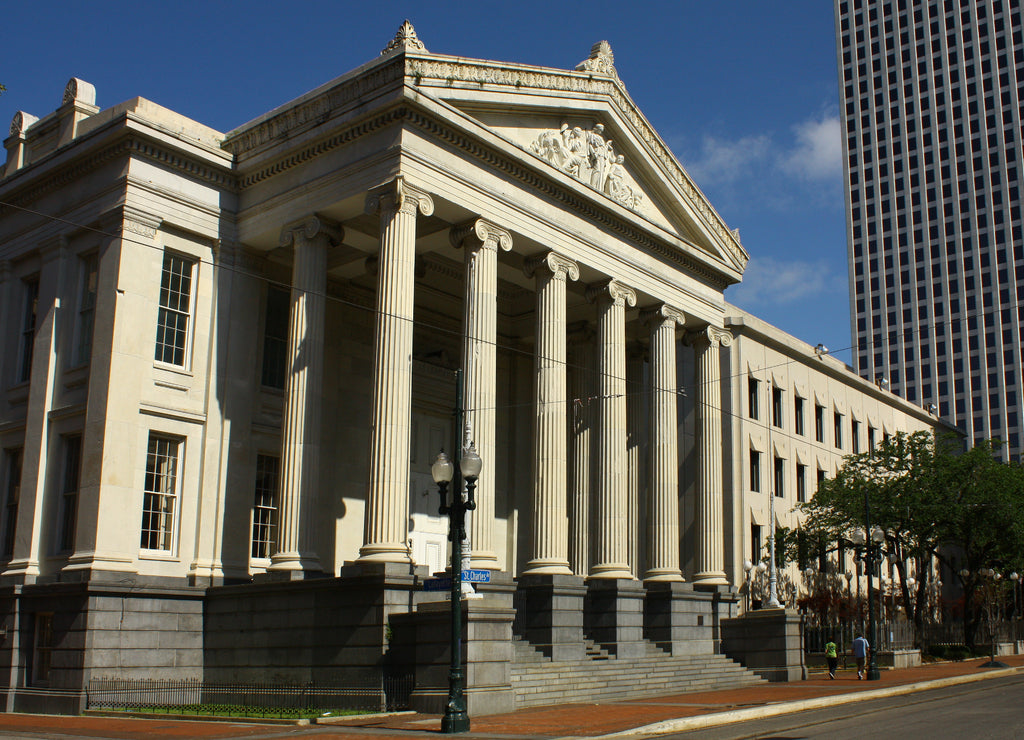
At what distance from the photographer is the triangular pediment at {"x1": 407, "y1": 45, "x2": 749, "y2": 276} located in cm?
2961

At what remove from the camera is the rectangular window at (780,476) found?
163 feet

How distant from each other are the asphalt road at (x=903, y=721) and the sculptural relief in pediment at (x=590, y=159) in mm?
17829

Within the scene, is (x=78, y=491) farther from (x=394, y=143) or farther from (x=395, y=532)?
(x=394, y=143)

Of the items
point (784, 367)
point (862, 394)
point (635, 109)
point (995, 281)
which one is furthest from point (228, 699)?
point (995, 281)

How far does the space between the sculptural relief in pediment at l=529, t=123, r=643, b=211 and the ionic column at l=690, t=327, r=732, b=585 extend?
669 centimetres

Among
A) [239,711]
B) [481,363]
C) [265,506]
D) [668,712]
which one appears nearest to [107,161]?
[265,506]

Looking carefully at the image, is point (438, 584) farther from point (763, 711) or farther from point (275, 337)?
point (275, 337)

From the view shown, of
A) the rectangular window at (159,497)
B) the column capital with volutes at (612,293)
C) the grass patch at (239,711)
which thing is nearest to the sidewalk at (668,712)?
the grass patch at (239,711)

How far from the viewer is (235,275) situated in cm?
3114

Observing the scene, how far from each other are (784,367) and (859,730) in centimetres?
3442

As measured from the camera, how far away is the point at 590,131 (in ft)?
113

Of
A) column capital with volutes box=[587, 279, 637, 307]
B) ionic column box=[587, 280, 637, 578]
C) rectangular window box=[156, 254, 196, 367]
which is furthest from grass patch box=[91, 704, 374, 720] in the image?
column capital with volutes box=[587, 279, 637, 307]

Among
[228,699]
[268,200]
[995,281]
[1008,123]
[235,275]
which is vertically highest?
[1008,123]

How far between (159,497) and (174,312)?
533 cm
